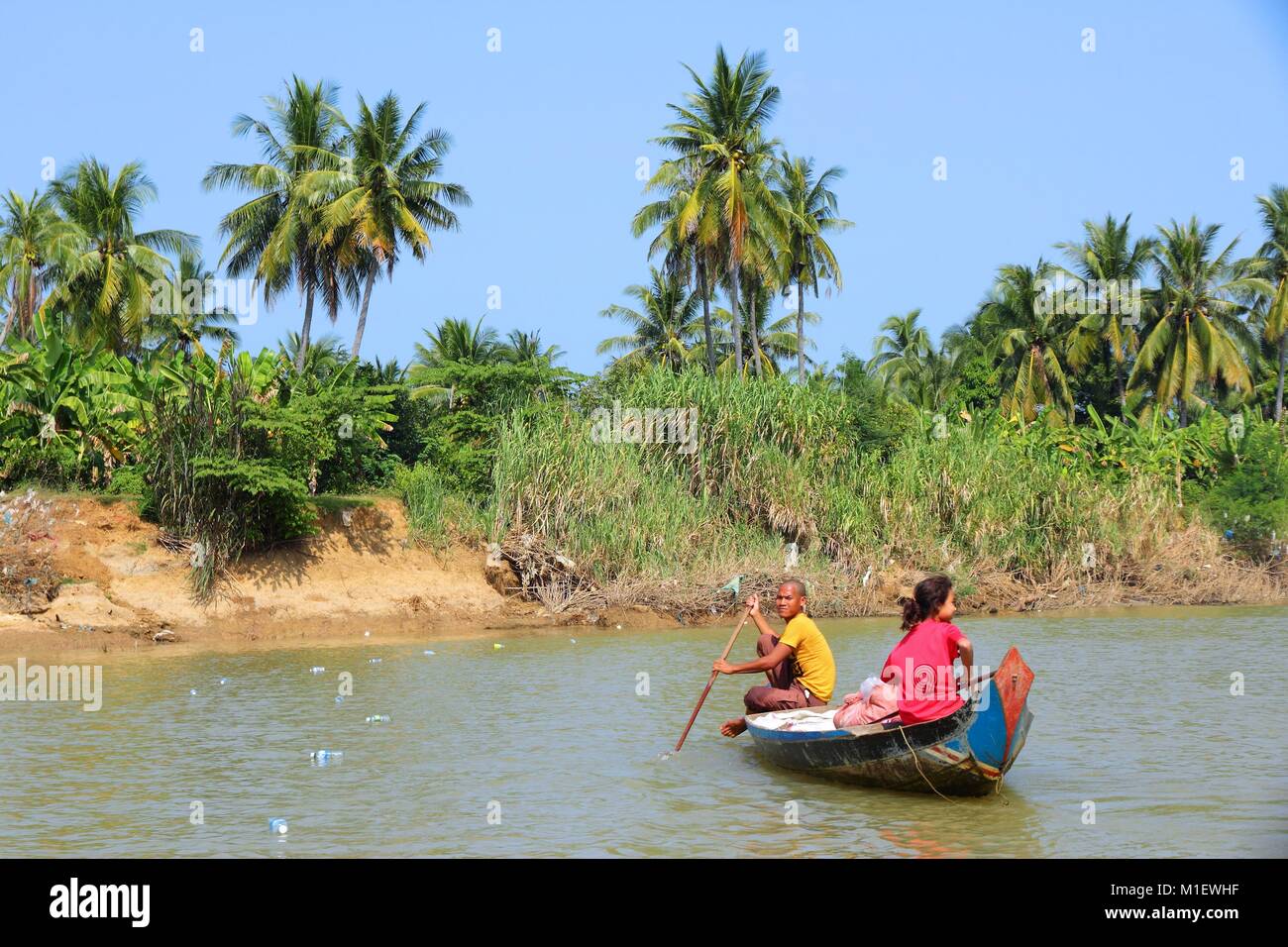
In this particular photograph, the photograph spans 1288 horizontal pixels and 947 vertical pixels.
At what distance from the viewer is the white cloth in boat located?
10.9 meters

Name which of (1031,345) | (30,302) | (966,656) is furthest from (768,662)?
(1031,345)

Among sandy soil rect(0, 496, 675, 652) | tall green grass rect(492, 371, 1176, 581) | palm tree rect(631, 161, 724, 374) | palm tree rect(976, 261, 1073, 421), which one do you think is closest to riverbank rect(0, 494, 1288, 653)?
sandy soil rect(0, 496, 675, 652)

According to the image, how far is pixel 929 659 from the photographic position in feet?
31.6

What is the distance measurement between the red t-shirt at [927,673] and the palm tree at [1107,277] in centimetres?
3852

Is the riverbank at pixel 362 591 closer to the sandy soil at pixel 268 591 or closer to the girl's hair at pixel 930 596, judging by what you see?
the sandy soil at pixel 268 591

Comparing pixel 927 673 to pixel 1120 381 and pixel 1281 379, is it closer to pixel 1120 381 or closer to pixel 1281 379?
pixel 1120 381

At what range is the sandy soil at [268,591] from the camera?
70.2 feet

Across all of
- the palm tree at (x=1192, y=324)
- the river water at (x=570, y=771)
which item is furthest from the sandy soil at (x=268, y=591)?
the palm tree at (x=1192, y=324)

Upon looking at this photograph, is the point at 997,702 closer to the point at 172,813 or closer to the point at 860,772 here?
the point at 860,772

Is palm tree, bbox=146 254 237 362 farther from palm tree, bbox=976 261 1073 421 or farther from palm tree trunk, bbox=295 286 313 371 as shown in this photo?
palm tree, bbox=976 261 1073 421

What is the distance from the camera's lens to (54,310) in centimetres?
3841

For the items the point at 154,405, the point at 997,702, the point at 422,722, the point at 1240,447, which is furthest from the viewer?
the point at 1240,447
